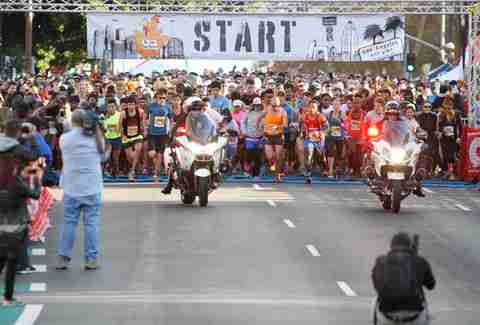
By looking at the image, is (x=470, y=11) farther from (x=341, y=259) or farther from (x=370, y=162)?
(x=341, y=259)

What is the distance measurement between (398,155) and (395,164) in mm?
185

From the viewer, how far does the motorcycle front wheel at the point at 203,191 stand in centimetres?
2564

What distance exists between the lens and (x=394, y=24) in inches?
1444

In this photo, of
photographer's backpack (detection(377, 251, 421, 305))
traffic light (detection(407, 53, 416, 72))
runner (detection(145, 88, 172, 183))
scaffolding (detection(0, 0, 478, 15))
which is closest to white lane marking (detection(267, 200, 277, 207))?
runner (detection(145, 88, 172, 183))

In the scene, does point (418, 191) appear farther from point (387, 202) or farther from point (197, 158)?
point (197, 158)

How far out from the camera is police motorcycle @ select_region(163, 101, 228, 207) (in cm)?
2580

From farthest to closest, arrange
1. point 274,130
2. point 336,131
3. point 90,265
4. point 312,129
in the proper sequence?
point 336,131, point 312,129, point 274,130, point 90,265

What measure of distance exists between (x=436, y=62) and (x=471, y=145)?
188 feet

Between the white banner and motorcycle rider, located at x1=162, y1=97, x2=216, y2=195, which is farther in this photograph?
the white banner

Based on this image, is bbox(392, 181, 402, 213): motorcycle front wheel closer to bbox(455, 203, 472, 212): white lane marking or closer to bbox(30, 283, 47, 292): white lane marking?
bbox(455, 203, 472, 212): white lane marking

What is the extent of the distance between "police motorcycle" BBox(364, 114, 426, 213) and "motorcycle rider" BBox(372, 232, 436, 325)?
44.6 feet

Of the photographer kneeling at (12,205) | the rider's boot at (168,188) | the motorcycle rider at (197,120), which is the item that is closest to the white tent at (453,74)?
the rider's boot at (168,188)

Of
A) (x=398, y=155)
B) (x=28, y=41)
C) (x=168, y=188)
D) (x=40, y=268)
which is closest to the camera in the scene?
(x=40, y=268)

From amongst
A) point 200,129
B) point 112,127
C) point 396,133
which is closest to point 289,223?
point 396,133
